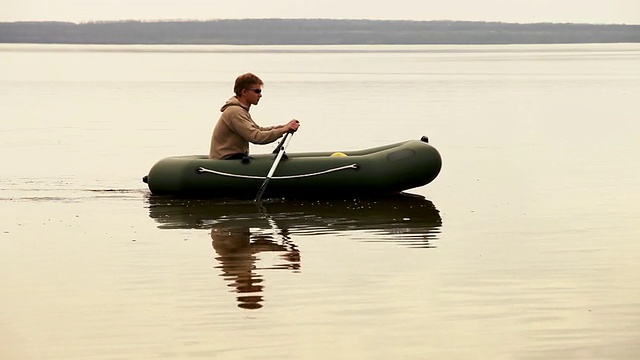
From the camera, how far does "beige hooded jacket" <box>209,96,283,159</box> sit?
14867 mm

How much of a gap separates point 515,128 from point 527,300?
74.9 feet

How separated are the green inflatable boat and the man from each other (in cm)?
16

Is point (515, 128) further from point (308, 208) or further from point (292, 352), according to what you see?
point (292, 352)

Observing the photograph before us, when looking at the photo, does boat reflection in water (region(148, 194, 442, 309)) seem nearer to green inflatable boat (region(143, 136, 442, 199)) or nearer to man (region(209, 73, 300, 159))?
green inflatable boat (region(143, 136, 442, 199))

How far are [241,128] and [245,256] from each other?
10.9ft

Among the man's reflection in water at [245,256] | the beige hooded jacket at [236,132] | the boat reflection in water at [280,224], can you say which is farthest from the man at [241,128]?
the man's reflection in water at [245,256]

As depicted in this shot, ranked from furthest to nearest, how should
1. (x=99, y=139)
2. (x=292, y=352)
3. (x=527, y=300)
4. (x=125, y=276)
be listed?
(x=99, y=139) → (x=125, y=276) → (x=527, y=300) → (x=292, y=352)

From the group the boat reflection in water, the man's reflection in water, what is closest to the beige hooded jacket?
the boat reflection in water

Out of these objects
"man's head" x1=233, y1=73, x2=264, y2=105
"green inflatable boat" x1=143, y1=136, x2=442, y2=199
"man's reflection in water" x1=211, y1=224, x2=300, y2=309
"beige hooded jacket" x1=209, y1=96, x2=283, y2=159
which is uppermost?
"man's head" x1=233, y1=73, x2=264, y2=105

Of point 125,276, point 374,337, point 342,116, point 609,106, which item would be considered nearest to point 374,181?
point 125,276

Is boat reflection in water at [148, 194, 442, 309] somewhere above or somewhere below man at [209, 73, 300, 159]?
below

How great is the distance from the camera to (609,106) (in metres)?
43.2

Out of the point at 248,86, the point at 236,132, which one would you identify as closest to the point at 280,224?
the point at 236,132

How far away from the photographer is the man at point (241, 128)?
14.9 metres
